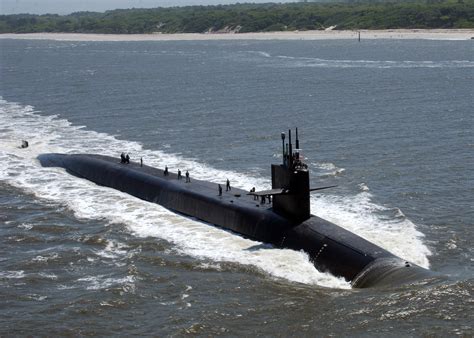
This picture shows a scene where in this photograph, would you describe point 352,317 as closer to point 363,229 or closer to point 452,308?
point 452,308

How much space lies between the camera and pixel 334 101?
67250 mm

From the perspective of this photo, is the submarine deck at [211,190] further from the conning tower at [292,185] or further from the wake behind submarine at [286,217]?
the conning tower at [292,185]

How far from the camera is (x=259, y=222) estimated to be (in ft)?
Result: 102

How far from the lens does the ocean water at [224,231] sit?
23.7 meters

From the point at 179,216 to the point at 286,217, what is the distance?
258 inches

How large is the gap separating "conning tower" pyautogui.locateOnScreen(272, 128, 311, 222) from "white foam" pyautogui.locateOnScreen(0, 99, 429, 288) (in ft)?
5.43

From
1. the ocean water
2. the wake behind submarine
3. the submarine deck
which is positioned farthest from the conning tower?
the ocean water

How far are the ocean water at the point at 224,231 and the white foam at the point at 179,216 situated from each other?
0.11 metres

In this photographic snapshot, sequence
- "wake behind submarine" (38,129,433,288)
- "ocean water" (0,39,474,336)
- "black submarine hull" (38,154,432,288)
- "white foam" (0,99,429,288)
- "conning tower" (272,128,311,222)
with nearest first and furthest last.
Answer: "ocean water" (0,39,474,336) → "black submarine hull" (38,154,432,288) → "wake behind submarine" (38,129,433,288) → "white foam" (0,99,429,288) → "conning tower" (272,128,311,222)

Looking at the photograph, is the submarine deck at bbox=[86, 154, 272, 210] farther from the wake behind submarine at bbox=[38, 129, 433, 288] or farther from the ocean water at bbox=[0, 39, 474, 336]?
the ocean water at bbox=[0, 39, 474, 336]

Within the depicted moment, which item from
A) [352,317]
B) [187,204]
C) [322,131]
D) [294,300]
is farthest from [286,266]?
[322,131]

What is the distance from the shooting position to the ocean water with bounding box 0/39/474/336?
23703mm

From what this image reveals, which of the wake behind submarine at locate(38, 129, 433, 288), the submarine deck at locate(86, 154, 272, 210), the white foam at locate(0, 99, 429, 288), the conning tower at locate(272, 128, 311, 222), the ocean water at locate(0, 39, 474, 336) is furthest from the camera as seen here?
the submarine deck at locate(86, 154, 272, 210)

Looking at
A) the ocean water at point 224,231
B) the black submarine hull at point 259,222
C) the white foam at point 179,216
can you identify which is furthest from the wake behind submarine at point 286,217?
the ocean water at point 224,231
